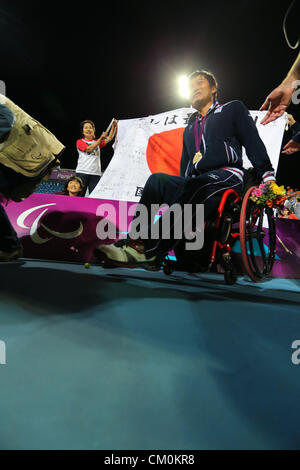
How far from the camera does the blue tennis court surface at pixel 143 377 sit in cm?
48

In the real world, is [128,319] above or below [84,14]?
below

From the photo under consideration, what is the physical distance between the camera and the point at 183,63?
5344 mm

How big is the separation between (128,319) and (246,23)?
5.60 m

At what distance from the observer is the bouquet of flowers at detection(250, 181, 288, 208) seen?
6.74 feet

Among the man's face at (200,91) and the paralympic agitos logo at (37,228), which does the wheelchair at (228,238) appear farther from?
the paralympic agitos logo at (37,228)

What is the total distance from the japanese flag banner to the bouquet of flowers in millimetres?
2226

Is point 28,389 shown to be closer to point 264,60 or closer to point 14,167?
point 14,167

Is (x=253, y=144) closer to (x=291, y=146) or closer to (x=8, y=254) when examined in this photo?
(x=291, y=146)

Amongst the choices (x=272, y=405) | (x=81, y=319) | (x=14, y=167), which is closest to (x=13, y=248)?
(x=14, y=167)

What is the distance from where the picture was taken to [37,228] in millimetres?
2883

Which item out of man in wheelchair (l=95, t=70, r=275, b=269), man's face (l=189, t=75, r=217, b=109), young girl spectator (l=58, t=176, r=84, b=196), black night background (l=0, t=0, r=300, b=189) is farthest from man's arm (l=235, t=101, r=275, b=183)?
black night background (l=0, t=0, r=300, b=189)

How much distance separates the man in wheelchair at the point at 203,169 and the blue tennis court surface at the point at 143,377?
0.50 meters

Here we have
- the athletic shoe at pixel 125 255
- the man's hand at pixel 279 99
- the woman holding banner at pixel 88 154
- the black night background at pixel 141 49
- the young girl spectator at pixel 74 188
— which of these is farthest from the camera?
the black night background at pixel 141 49

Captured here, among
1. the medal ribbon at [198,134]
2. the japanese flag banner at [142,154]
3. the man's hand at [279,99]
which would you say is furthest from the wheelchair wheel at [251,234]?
the japanese flag banner at [142,154]
